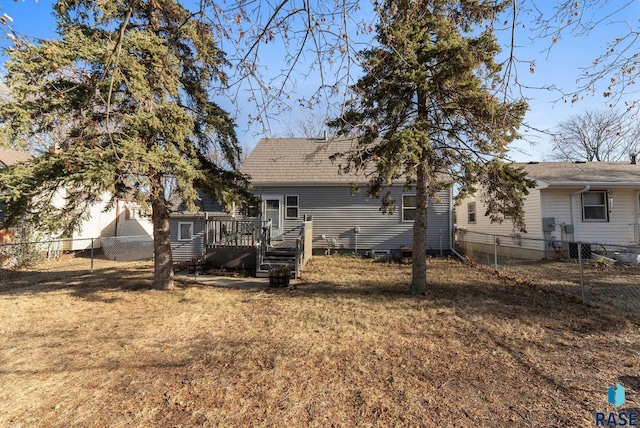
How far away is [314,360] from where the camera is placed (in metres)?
4.00

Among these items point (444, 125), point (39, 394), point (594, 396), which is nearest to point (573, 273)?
point (444, 125)

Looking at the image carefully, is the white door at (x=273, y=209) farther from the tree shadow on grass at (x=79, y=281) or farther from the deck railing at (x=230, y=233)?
the tree shadow on grass at (x=79, y=281)

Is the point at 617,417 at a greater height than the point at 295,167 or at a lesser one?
lesser

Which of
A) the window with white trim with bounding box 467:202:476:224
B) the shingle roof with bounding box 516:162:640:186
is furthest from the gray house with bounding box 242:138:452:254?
the window with white trim with bounding box 467:202:476:224

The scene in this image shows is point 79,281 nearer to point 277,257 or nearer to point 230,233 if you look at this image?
point 230,233

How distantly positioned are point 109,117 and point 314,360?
15.7 ft

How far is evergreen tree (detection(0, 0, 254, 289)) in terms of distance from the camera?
5691 millimetres

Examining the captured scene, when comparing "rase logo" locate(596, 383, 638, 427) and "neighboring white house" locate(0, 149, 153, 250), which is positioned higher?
"neighboring white house" locate(0, 149, 153, 250)

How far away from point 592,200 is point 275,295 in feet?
41.8

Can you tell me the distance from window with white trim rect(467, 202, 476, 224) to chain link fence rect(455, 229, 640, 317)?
2.07 m

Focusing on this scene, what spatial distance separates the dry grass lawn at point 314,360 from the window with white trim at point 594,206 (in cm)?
757

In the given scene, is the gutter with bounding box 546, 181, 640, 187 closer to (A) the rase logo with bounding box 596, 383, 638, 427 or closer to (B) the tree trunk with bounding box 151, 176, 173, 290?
(A) the rase logo with bounding box 596, 383, 638, 427

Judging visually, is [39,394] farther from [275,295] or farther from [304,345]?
[275,295]

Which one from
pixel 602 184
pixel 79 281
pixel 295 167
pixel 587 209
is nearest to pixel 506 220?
A: pixel 587 209
